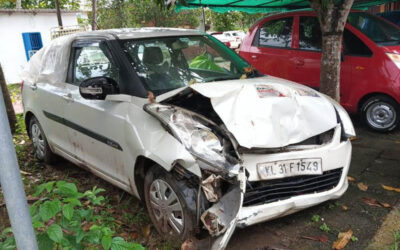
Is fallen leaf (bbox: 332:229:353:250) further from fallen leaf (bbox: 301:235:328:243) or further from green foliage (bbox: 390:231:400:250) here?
green foliage (bbox: 390:231:400:250)

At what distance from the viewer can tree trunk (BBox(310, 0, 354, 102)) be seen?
4.48 m

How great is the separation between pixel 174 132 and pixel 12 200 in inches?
56.0

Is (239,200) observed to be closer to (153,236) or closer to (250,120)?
(250,120)

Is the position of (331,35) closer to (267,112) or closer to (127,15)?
(267,112)

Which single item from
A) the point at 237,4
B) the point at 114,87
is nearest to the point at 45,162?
the point at 114,87

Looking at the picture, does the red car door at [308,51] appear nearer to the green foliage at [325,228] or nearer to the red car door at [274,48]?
the red car door at [274,48]

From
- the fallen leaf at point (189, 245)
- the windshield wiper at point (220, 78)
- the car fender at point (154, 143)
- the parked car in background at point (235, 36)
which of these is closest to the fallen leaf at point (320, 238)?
the fallen leaf at point (189, 245)

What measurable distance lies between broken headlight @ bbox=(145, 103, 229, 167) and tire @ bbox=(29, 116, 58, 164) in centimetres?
243

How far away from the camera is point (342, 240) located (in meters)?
2.79

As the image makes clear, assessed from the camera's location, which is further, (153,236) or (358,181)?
(358,181)

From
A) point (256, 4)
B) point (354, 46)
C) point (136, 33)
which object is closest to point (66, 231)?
point (136, 33)

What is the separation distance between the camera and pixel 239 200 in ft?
8.17

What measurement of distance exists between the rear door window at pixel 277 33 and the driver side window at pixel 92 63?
3462 millimetres

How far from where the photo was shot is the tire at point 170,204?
2590mm
